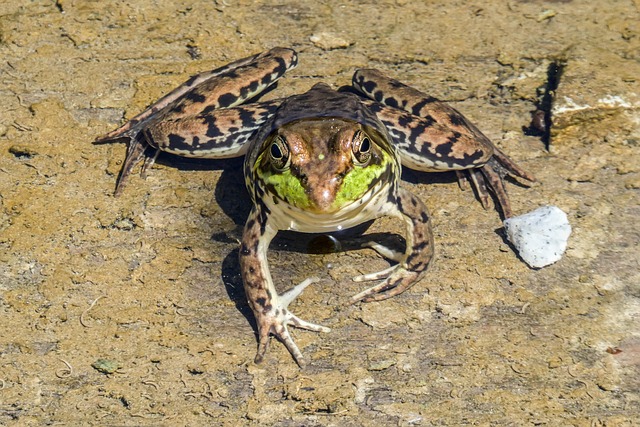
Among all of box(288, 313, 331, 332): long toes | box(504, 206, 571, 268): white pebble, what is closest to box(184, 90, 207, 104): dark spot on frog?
box(288, 313, 331, 332): long toes

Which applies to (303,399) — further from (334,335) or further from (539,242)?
Answer: (539,242)

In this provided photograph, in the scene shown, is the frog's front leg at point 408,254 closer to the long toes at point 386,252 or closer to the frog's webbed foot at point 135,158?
the long toes at point 386,252

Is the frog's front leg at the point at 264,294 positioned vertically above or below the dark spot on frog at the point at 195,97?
below

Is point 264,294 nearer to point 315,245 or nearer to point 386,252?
point 315,245

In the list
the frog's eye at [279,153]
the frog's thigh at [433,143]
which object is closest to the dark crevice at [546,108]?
the frog's thigh at [433,143]

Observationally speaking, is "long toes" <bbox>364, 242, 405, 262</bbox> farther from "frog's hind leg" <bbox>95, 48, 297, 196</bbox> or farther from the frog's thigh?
"frog's hind leg" <bbox>95, 48, 297, 196</bbox>

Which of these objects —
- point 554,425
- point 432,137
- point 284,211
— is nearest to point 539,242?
point 432,137

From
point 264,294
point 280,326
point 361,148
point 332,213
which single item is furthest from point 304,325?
point 361,148
